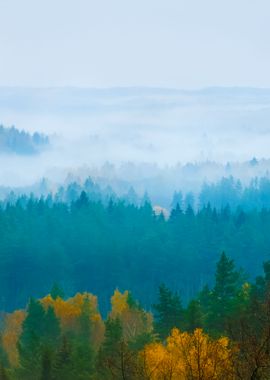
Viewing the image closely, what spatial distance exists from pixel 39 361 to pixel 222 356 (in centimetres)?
1616

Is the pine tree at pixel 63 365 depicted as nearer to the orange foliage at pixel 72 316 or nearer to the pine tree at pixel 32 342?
the pine tree at pixel 32 342

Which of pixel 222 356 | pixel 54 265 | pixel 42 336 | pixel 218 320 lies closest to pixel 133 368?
pixel 222 356

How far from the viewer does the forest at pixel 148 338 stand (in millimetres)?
28641

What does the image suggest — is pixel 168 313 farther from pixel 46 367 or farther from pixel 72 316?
pixel 72 316

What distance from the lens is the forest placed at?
28.6 m

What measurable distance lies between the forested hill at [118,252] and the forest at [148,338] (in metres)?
16.7

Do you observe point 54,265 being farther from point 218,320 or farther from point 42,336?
point 218,320

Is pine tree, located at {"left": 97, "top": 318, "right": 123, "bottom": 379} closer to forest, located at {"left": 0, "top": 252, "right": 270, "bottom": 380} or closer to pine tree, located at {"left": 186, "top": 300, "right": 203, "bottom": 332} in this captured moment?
forest, located at {"left": 0, "top": 252, "right": 270, "bottom": 380}

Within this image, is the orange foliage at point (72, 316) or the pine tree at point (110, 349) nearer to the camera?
the pine tree at point (110, 349)

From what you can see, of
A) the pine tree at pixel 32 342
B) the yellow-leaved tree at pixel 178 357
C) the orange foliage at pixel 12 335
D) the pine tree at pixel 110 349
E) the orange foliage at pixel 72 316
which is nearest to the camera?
the yellow-leaved tree at pixel 178 357

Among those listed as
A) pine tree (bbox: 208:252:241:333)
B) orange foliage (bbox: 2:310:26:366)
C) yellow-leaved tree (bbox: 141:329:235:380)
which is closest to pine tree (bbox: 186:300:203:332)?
pine tree (bbox: 208:252:241:333)

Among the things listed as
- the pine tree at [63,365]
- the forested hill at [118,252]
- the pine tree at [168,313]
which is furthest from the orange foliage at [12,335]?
the forested hill at [118,252]

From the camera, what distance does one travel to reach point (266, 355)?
21.1 meters

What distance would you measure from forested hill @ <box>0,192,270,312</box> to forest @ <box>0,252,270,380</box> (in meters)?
16.7
